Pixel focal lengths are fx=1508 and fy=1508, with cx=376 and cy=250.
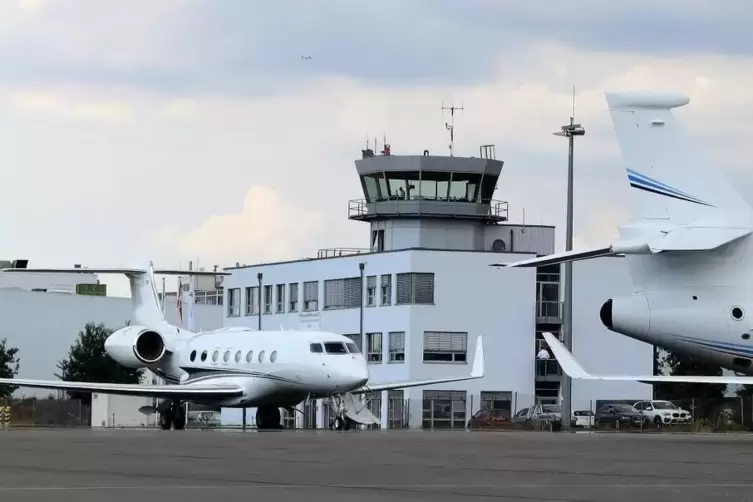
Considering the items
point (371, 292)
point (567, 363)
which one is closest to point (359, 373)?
point (567, 363)

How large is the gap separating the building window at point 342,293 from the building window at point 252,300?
7.68m

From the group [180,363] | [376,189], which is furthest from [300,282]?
[180,363]

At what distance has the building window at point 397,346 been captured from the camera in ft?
261

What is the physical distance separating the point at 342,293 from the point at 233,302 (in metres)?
12.3

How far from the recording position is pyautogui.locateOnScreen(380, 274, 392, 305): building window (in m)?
80.6

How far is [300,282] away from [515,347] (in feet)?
44.2

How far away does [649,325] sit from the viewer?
3166 centimetres

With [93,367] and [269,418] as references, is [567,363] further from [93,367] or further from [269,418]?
[93,367]

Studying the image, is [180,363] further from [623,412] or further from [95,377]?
[95,377]

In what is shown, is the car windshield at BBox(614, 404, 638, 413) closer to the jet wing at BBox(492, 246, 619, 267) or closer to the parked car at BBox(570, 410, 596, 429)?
the parked car at BBox(570, 410, 596, 429)

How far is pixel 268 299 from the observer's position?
3533 inches

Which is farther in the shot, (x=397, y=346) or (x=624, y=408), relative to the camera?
(x=397, y=346)

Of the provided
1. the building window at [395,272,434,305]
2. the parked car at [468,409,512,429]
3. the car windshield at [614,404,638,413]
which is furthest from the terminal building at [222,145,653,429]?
the car windshield at [614,404,638,413]

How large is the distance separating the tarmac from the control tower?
5460 centimetres
